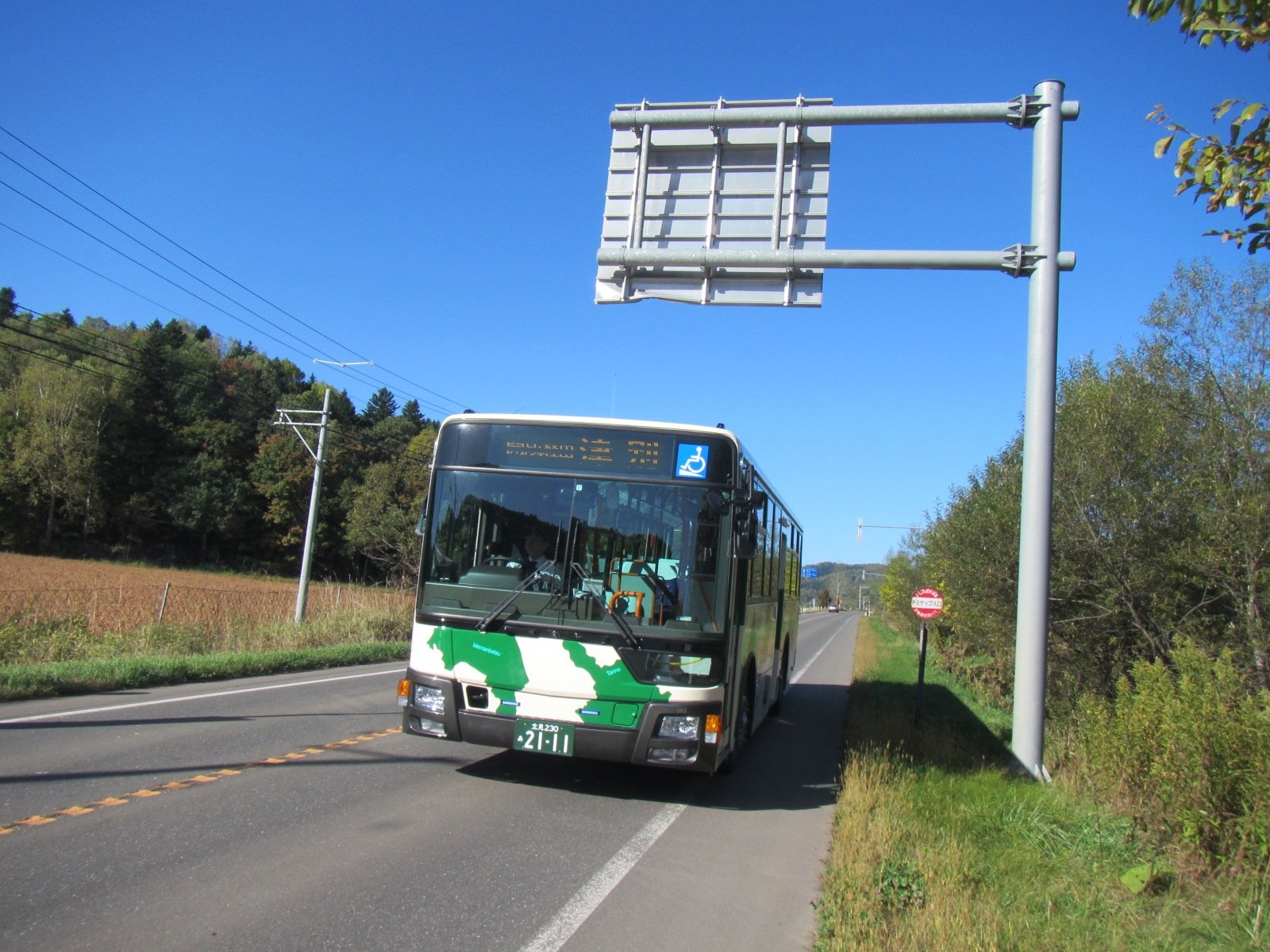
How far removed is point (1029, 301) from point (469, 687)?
609 centimetres

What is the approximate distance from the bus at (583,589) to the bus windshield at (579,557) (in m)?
0.01

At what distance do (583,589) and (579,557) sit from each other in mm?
264

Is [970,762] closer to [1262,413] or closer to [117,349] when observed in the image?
[1262,413]

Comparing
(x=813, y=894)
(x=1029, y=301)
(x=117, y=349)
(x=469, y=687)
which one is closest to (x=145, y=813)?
(x=469, y=687)

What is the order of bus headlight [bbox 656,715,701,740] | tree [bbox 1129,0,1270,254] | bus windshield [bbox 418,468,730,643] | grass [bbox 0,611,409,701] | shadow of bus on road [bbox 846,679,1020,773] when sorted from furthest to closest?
grass [bbox 0,611,409,701]
shadow of bus on road [bbox 846,679,1020,773]
bus windshield [bbox 418,468,730,643]
bus headlight [bbox 656,715,701,740]
tree [bbox 1129,0,1270,254]

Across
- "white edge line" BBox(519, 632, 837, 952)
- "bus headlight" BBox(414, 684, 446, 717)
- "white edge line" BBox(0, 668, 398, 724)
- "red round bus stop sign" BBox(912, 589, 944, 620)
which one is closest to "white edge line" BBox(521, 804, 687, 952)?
"white edge line" BBox(519, 632, 837, 952)

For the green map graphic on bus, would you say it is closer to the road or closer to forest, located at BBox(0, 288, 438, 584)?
the road

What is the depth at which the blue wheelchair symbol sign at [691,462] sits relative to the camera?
25.5 ft

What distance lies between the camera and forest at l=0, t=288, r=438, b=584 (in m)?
62.1

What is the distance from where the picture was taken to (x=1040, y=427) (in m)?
8.52

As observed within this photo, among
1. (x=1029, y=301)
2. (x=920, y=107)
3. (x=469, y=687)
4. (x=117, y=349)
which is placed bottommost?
(x=469, y=687)

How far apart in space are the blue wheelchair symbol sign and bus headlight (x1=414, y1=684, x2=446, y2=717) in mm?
2677

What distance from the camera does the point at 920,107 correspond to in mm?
8500

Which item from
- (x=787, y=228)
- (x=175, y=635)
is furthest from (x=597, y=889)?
(x=175, y=635)
